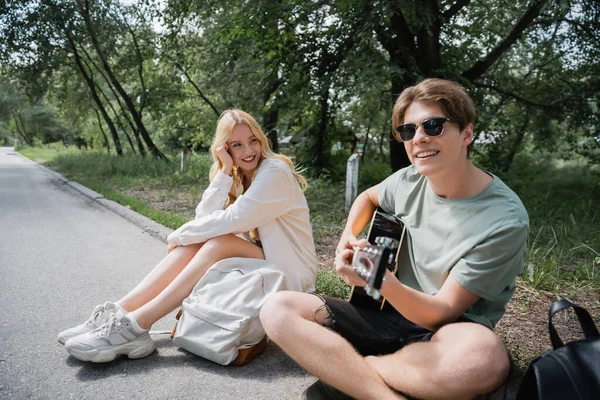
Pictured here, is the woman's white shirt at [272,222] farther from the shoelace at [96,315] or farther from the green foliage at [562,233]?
the green foliage at [562,233]

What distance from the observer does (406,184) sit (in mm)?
2486

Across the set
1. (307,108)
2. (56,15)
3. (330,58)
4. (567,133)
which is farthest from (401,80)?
(56,15)

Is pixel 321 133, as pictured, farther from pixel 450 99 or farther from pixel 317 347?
pixel 317 347

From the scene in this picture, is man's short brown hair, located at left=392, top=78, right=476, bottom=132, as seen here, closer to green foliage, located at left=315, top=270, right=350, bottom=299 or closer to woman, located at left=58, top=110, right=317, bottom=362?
woman, located at left=58, top=110, right=317, bottom=362

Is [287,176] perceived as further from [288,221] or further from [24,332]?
[24,332]

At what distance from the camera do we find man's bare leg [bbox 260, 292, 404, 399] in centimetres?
194

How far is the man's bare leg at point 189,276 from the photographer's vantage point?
8.70ft

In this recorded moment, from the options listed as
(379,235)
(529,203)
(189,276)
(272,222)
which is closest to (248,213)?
(272,222)

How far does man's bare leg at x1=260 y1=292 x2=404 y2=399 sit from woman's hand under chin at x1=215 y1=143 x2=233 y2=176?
1240 mm

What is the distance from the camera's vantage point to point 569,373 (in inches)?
62.1

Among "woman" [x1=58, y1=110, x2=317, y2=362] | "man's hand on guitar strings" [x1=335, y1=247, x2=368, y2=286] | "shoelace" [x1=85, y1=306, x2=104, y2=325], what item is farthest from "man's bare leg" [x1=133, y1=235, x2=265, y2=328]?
"man's hand on guitar strings" [x1=335, y1=247, x2=368, y2=286]

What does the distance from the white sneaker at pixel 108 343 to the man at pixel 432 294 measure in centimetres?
89

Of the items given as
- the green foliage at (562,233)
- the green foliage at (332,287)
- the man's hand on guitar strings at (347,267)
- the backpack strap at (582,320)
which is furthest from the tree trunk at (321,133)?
the backpack strap at (582,320)

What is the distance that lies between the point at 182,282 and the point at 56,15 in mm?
15356
